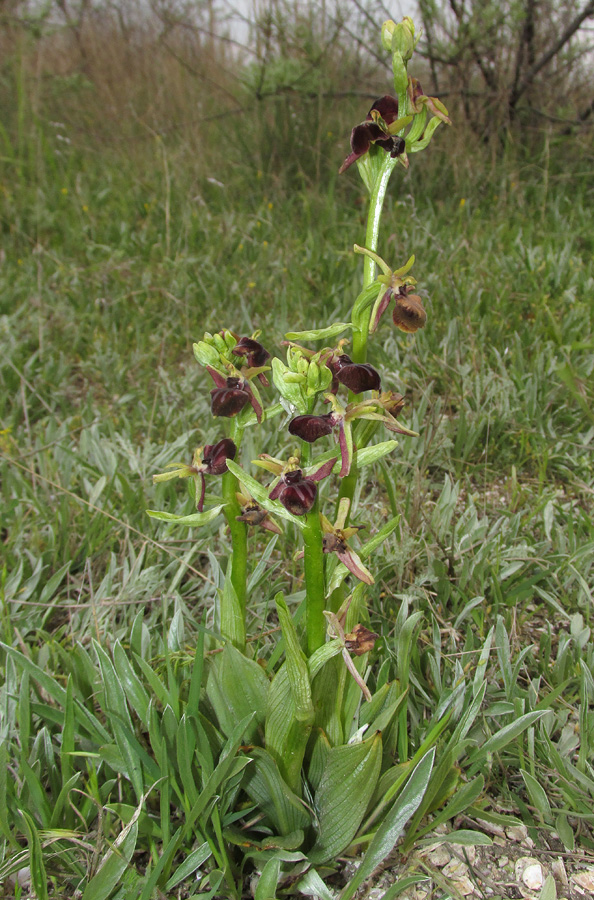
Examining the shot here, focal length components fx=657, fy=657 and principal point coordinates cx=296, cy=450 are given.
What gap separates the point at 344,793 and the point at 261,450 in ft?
4.62

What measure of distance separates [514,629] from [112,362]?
2123mm

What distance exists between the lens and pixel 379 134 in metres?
1.08

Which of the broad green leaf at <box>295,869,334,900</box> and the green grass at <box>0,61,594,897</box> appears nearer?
the broad green leaf at <box>295,869,334,900</box>

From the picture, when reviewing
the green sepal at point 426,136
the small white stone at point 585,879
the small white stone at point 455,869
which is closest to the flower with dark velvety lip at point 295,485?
the green sepal at point 426,136

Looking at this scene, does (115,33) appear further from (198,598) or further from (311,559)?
(311,559)

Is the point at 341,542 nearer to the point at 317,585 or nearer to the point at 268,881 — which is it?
the point at 317,585

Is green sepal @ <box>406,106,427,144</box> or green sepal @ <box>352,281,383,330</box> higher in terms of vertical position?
green sepal @ <box>406,106,427,144</box>

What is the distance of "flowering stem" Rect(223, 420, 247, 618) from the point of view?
1.12 meters

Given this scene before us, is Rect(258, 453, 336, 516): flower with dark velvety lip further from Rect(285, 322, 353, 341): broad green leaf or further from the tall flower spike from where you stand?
Rect(285, 322, 353, 341): broad green leaf

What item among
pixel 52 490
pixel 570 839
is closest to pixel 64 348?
pixel 52 490

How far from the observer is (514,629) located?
1571 millimetres

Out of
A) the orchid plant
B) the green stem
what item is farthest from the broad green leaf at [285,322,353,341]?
the green stem

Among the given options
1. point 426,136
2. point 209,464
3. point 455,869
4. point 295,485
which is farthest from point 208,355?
point 455,869

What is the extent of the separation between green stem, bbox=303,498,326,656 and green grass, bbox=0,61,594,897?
0.31 meters
